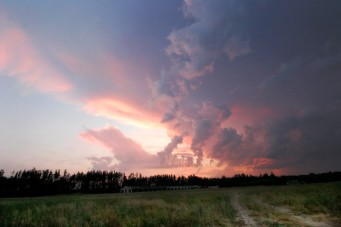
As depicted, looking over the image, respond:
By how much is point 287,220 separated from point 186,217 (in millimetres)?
6769

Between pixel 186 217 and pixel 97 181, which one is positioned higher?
pixel 97 181

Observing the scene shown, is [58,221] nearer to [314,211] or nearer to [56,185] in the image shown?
[314,211]

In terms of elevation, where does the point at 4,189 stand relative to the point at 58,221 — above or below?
above

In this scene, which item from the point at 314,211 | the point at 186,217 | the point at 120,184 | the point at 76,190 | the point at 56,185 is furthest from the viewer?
the point at 120,184

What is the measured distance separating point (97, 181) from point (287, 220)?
178 m

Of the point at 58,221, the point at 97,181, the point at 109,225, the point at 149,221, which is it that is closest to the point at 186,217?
the point at 149,221

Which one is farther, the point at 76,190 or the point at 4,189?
the point at 76,190

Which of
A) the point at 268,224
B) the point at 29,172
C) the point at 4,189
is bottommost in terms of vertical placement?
the point at 268,224

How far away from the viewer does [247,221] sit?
65.2 ft

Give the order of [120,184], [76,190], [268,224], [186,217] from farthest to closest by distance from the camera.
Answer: [120,184]
[76,190]
[186,217]
[268,224]

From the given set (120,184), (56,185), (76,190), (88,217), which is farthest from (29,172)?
(88,217)

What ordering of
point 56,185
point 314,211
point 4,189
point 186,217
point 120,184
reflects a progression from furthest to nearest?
point 120,184
point 56,185
point 4,189
point 314,211
point 186,217

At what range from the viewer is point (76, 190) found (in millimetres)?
169875

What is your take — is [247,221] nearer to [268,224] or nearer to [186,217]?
[268,224]
